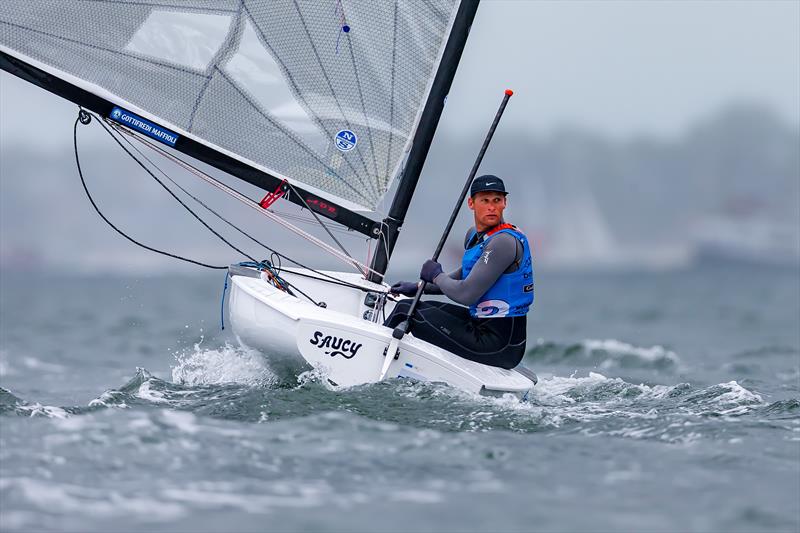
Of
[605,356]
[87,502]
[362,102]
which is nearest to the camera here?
[87,502]

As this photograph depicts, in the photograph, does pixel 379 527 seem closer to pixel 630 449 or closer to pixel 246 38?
pixel 630 449

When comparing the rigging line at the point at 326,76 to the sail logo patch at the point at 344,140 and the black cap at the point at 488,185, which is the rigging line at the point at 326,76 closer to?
the sail logo patch at the point at 344,140

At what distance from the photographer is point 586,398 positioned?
5.79 m

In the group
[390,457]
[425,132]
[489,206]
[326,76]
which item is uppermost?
[326,76]

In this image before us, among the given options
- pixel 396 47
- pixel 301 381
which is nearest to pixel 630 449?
pixel 301 381

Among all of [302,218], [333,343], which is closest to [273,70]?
[302,218]

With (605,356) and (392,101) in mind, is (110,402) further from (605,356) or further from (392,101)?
(605,356)

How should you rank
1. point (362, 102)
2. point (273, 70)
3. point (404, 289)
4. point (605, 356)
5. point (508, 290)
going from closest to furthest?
point (508, 290)
point (273, 70)
point (362, 102)
point (404, 289)
point (605, 356)

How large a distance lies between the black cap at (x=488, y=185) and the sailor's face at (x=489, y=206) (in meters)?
0.03

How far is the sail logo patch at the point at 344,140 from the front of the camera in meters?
5.73

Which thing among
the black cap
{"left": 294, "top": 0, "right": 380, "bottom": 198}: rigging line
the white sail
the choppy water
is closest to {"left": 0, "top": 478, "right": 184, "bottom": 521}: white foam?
the choppy water

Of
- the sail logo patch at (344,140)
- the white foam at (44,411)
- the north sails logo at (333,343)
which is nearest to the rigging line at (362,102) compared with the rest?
the sail logo patch at (344,140)

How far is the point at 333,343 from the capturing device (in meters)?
5.08

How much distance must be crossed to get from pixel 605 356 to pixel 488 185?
6094 mm
